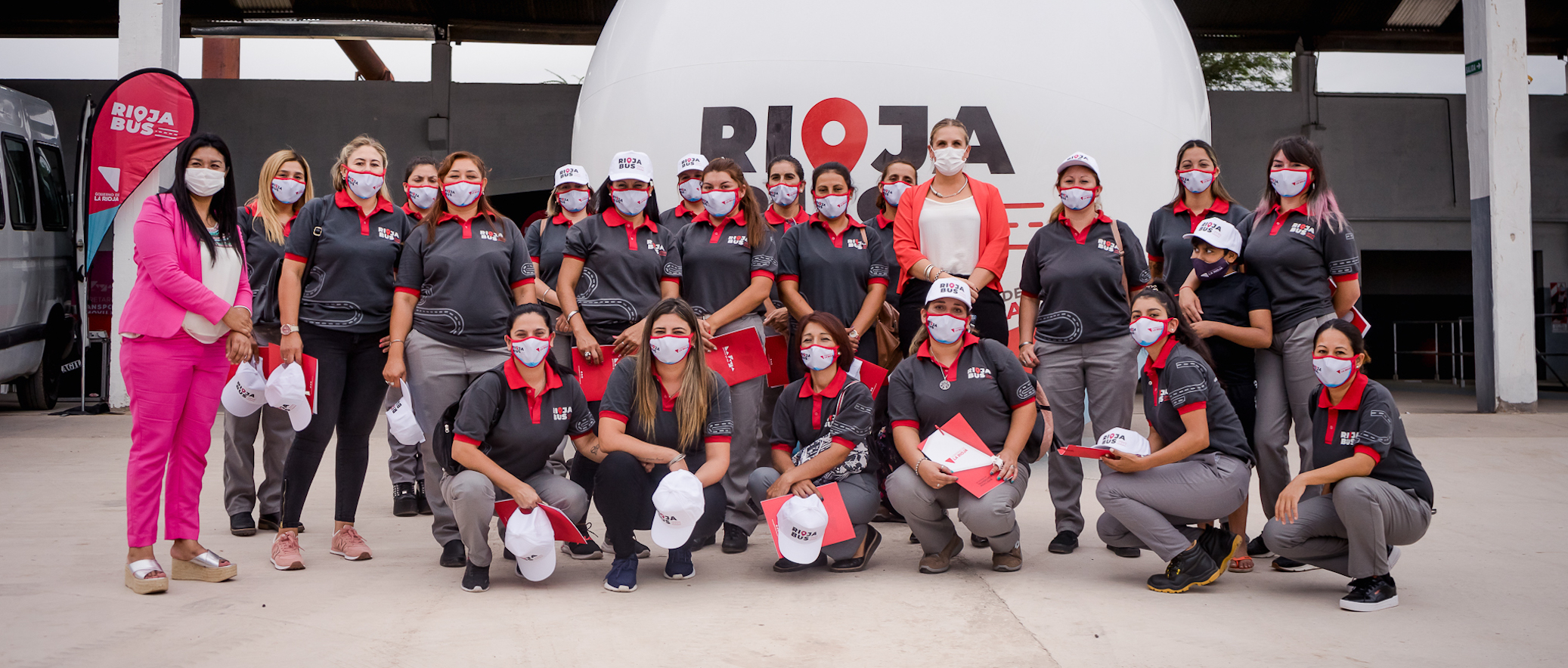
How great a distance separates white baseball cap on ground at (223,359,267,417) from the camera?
418 centimetres

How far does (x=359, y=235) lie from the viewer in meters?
4.12

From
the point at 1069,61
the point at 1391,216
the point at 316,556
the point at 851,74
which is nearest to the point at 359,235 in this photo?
the point at 316,556

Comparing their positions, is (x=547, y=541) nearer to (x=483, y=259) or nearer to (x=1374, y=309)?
(x=483, y=259)

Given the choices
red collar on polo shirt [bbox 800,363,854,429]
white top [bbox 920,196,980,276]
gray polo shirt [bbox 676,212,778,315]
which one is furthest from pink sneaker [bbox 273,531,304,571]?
white top [bbox 920,196,980,276]

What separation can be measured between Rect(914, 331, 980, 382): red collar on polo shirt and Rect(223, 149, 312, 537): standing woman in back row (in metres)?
2.67

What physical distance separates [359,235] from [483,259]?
1.71 feet

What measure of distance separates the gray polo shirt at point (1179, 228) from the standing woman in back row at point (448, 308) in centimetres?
267

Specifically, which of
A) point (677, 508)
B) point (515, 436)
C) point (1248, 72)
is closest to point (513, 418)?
point (515, 436)

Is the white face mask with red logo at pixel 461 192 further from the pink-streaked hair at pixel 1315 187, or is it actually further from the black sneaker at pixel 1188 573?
the pink-streaked hair at pixel 1315 187

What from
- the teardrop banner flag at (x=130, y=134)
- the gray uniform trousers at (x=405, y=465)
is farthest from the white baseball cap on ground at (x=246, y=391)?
the teardrop banner flag at (x=130, y=134)

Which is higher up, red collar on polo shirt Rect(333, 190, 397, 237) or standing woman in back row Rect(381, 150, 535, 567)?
red collar on polo shirt Rect(333, 190, 397, 237)

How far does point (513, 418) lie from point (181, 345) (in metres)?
1.05

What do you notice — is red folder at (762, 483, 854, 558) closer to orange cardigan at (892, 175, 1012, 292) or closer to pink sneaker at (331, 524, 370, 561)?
orange cardigan at (892, 175, 1012, 292)

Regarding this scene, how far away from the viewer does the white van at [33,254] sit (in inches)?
329
